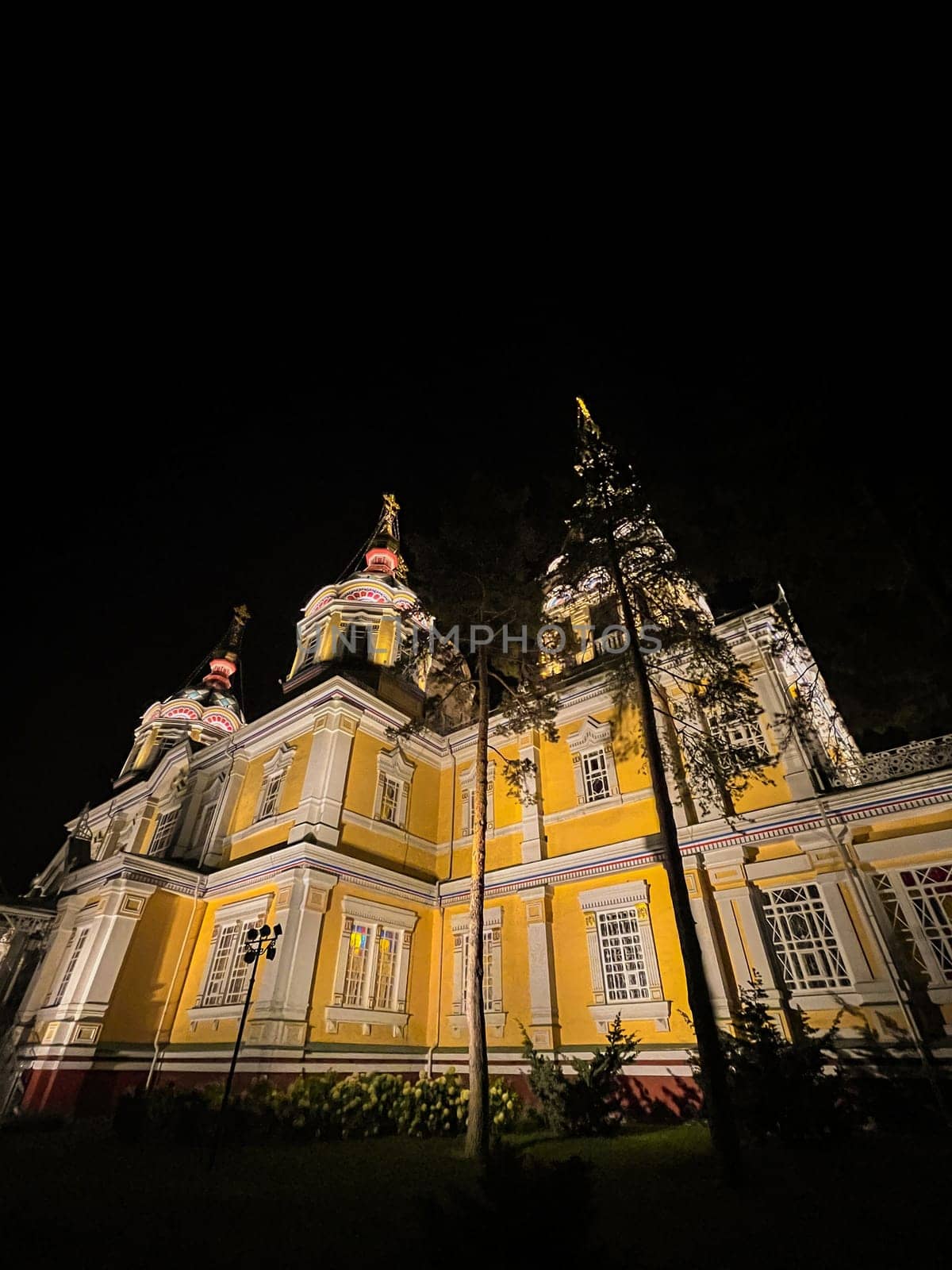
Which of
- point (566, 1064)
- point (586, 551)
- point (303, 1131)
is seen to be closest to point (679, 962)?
point (566, 1064)

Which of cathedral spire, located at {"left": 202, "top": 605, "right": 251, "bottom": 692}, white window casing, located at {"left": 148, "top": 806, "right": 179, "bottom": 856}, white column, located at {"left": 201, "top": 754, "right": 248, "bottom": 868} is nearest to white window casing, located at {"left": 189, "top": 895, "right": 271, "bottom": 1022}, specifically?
white column, located at {"left": 201, "top": 754, "right": 248, "bottom": 868}

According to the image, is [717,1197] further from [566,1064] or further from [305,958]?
[305,958]

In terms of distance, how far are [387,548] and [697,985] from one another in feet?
77.4

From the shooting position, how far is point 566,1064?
13.7 meters

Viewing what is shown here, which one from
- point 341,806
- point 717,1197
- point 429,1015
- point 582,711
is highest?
point 582,711

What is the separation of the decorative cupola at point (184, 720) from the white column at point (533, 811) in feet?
67.4

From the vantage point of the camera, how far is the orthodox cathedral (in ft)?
40.2

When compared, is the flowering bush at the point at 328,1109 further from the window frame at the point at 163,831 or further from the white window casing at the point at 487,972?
the window frame at the point at 163,831

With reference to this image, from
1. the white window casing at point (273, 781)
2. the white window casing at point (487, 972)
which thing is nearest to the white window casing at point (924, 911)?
the white window casing at point (487, 972)

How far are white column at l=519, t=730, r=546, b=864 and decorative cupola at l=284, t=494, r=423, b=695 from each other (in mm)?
6973

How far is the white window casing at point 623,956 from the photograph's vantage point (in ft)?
44.6

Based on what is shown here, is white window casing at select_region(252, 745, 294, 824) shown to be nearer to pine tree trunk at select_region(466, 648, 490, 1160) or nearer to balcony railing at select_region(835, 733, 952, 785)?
pine tree trunk at select_region(466, 648, 490, 1160)

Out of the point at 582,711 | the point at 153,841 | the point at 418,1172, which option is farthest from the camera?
the point at 153,841

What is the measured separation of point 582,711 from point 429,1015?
9452 millimetres
